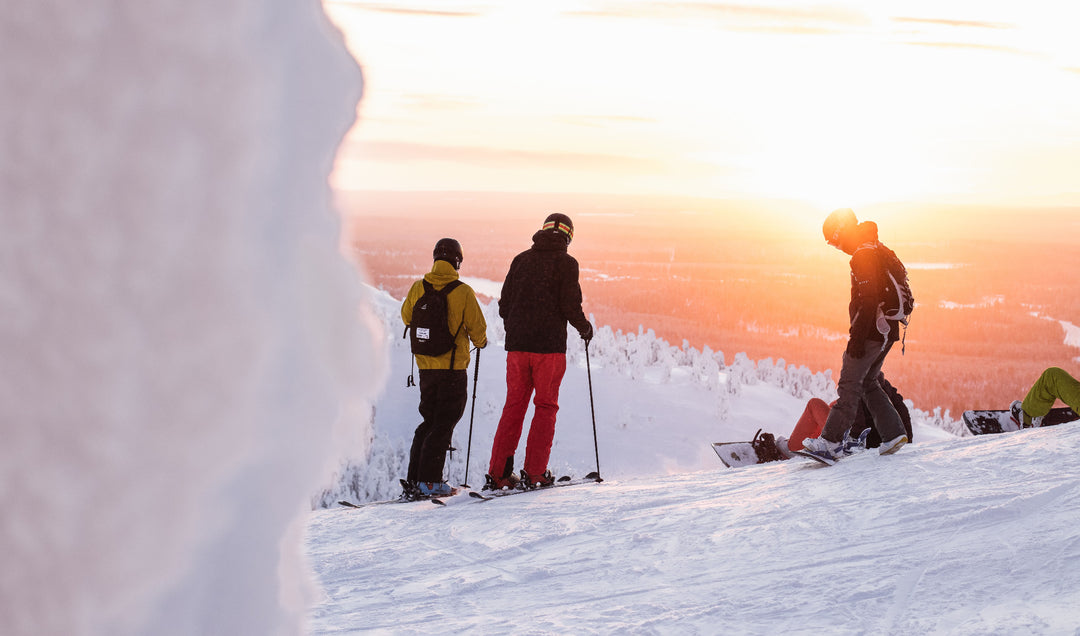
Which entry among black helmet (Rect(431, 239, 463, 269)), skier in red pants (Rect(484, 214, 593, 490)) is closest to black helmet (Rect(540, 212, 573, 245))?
skier in red pants (Rect(484, 214, 593, 490))

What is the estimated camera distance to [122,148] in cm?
65

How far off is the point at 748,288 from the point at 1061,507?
448 feet

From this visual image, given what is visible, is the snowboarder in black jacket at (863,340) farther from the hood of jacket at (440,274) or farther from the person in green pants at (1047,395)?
the hood of jacket at (440,274)

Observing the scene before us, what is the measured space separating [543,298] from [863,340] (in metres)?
2.40

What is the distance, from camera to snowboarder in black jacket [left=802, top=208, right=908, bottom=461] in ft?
21.3

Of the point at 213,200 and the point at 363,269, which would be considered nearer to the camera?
the point at 213,200

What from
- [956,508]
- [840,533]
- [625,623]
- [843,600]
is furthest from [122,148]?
[956,508]

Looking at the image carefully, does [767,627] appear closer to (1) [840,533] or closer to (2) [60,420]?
(1) [840,533]

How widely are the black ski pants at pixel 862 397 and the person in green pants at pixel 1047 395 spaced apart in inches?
67.8

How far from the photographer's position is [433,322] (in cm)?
636

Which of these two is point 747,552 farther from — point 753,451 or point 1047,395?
point 1047,395

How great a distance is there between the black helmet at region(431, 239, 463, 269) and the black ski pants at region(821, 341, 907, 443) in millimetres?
3002

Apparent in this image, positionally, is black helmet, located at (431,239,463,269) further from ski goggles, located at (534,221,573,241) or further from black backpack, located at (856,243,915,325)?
black backpack, located at (856,243,915,325)

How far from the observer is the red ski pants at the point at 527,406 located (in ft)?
21.6
